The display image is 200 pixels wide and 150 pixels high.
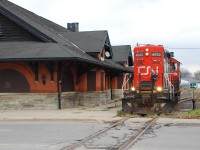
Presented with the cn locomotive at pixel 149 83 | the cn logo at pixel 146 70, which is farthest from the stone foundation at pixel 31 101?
the cn logo at pixel 146 70

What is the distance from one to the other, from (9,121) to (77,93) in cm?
1050

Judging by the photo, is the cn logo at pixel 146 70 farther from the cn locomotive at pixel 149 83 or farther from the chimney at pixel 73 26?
the chimney at pixel 73 26

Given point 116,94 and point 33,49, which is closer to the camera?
point 33,49

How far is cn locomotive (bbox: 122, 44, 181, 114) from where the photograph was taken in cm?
2041

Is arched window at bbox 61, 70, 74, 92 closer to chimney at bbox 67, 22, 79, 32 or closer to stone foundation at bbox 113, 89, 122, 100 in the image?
stone foundation at bbox 113, 89, 122, 100

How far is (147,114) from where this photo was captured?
2017 centimetres

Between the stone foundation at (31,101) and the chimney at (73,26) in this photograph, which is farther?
the chimney at (73,26)

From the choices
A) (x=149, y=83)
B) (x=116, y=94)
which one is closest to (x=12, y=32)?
(x=149, y=83)

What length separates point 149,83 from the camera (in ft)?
70.1

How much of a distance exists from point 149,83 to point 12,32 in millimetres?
11353

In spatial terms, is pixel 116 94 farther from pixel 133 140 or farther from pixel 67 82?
pixel 133 140

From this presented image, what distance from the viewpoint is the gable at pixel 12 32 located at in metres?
27.3

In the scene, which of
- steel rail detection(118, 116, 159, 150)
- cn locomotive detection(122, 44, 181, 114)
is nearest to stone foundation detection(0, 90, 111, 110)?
cn locomotive detection(122, 44, 181, 114)

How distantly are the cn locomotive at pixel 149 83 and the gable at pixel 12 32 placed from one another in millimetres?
8811
